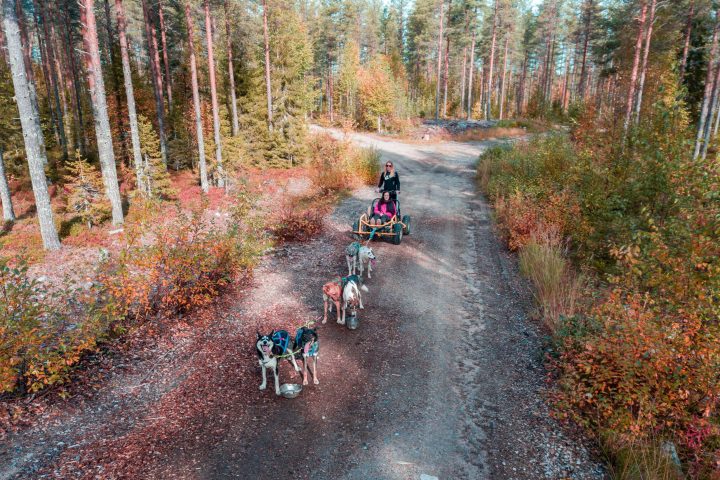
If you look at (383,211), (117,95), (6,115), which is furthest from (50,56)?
(383,211)

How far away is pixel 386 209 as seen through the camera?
1135 centimetres

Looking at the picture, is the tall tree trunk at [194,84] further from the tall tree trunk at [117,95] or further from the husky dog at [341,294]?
the husky dog at [341,294]

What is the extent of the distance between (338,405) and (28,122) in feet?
43.4

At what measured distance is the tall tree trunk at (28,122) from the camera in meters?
11.4

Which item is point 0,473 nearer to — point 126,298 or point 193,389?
point 193,389

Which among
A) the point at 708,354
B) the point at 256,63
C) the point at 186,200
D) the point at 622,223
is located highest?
the point at 256,63

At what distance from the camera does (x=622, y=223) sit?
741 cm

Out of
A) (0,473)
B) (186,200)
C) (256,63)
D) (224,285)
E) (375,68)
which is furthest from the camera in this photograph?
(375,68)

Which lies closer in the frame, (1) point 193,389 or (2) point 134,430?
(2) point 134,430

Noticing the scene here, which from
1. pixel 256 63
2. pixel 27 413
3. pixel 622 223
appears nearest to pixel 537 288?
pixel 622 223

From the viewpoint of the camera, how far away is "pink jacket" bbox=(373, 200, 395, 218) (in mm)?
11297

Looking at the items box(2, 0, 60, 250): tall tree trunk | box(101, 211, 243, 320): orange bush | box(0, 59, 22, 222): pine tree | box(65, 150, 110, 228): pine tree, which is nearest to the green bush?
box(101, 211, 243, 320): orange bush

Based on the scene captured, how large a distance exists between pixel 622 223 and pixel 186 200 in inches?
751

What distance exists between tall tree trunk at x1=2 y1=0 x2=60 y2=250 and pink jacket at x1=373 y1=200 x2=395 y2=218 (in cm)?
1027
